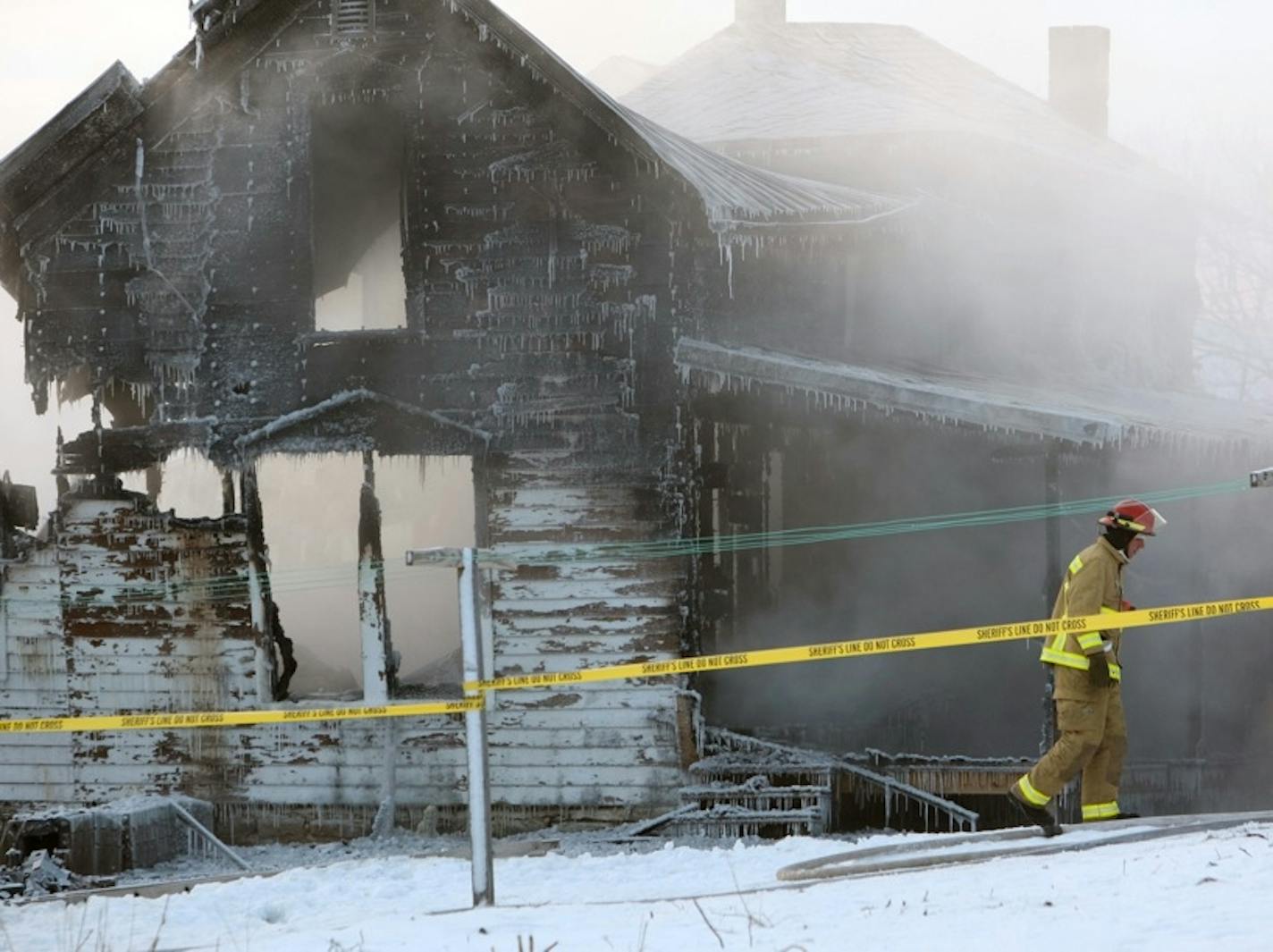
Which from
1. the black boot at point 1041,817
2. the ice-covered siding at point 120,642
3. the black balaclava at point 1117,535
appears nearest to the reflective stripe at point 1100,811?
the black boot at point 1041,817

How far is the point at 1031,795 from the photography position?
8.73 m

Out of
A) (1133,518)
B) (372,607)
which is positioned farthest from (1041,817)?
(372,607)

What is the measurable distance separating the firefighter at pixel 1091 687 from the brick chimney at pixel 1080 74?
1793 centimetres

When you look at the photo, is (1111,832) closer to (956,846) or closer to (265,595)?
(956,846)

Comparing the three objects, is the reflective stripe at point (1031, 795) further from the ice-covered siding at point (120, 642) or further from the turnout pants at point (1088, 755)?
the ice-covered siding at point (120, 642)

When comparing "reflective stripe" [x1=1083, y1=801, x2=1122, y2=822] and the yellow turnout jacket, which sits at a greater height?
the yellow turnout jacket

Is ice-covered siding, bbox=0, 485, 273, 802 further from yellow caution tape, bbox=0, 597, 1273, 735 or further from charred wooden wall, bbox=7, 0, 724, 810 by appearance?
yellow caution tape, bbox=0, 597, 1273, 735

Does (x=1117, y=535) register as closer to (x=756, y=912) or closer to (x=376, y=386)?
(x=756, y=912)

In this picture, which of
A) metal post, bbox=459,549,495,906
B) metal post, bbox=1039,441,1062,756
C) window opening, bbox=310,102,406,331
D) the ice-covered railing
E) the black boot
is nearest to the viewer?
metal post, bbox=459,549,495,906

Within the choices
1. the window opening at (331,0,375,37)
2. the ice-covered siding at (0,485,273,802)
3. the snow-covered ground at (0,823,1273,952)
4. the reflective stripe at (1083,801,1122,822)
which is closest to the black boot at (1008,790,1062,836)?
the snow-covered ground at (0,823,1273,952)

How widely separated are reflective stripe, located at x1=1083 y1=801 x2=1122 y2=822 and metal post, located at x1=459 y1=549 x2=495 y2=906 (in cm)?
339

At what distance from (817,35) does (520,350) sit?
14.6 m

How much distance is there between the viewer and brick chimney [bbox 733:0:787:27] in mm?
26078

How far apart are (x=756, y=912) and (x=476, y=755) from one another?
1546mm
